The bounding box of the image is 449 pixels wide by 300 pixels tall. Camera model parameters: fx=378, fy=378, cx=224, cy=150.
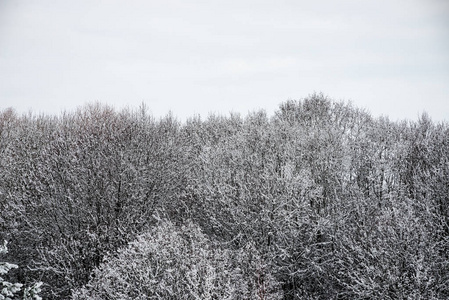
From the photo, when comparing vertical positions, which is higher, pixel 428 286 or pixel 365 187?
pixel 365 187

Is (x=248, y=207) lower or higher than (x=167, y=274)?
higher

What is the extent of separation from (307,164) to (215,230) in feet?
27.6

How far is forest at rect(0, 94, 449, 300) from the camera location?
1984 cm

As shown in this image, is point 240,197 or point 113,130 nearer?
point 240,197

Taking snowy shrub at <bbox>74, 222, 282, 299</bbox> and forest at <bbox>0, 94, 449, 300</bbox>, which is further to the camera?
forest at <bbox>0, 94, 449, 300</bbox>

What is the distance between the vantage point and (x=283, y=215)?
2434 cm

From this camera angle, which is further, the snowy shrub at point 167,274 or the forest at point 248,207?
the forest at point 248,207

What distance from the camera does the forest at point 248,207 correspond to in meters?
19.8

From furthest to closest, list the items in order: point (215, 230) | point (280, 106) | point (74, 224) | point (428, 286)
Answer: point (280, 106)
point (215, 230)
point (74, 224)
point (428, 286)

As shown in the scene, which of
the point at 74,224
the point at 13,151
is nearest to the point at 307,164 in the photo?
the point at 74,224

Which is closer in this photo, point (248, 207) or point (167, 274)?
point (167, 274)

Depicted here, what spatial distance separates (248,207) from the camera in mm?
25297

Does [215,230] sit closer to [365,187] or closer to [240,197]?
[240,197]

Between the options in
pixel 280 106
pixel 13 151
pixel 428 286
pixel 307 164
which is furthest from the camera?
pixel 280 106
